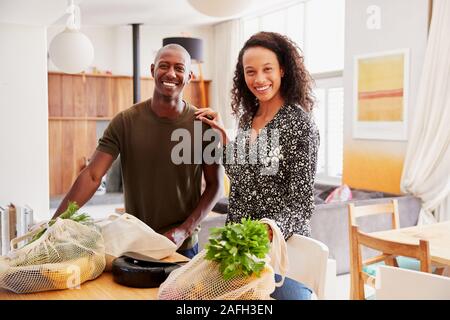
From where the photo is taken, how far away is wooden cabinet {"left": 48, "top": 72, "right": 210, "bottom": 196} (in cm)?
719

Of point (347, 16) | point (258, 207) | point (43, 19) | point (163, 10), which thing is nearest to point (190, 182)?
point (258, 207)

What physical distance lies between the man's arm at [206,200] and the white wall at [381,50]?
11.0 feet

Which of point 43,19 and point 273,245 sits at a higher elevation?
point 43,19

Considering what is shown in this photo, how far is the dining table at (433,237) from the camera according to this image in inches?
87.4

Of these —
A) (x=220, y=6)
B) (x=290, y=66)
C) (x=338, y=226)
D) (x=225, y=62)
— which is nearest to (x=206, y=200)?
(x=290, y=66)

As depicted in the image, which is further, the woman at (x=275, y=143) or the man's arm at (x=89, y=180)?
the man's arm at (x=89, y=180)

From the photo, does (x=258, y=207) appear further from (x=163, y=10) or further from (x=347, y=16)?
(x=163, y=10)

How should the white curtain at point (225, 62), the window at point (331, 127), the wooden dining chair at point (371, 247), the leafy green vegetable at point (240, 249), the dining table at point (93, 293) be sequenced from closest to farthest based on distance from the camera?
the leafy green vegetable at point (240, 249), the dining table at point (93, 293), the wooden dining chair at point (371, 247), the window at point (331, 127), the white curtain at point (225, 62)

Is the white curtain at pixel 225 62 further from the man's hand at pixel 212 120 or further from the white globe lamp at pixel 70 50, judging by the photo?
the man's hand at pixel 212 120

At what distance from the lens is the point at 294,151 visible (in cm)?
147

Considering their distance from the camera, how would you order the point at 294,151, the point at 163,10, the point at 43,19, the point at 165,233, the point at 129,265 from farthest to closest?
the point at 163,10 < the point at 43,19 < the point at 165,233 < the point at 294,151 < the point at 129,265

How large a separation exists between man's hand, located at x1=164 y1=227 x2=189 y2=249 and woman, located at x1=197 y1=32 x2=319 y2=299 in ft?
0.57

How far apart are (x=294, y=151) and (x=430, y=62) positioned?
333 centimetres

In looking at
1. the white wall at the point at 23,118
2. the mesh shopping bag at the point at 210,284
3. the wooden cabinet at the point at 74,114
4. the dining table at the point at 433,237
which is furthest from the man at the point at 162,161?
the wooden cabinet at the point at 74,114
